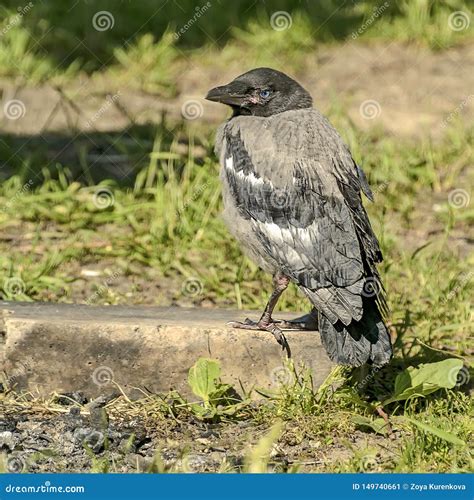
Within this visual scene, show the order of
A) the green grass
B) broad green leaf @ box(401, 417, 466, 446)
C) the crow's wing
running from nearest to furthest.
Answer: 1. broad green leaf @ box(401, 417, 466, 446)
2. the crow's wing
3. the green grass

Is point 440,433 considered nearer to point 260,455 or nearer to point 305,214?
point 260,455

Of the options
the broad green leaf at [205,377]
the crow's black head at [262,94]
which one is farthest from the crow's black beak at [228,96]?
the broad green leaf at [205,377]

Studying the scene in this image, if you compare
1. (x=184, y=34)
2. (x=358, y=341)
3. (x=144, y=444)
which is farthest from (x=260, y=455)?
(x=184, y=34)

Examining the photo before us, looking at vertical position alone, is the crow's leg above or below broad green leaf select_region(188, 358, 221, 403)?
above

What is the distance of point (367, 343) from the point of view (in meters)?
5.17

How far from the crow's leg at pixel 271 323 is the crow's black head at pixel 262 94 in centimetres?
90

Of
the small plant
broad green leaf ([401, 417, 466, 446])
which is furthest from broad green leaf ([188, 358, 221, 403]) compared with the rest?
broad green leaf ([401, 417, 466, 446])

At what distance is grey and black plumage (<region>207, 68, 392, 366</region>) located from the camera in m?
5.20

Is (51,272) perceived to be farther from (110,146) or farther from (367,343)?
(367,343)

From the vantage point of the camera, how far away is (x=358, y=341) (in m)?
5.17

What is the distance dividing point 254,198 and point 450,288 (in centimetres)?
167

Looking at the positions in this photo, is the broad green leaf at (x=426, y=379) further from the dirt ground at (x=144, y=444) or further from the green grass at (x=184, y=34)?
the green grass at (x=184, y=34)

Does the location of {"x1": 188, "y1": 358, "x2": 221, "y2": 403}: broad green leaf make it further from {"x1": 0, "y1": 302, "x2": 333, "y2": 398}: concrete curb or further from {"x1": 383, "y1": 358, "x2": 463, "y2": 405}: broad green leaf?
{"x1": 383, "y1": 358, "x2": 463, "y2": 405}: broad green leaf

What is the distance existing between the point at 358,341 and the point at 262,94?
144 cm
